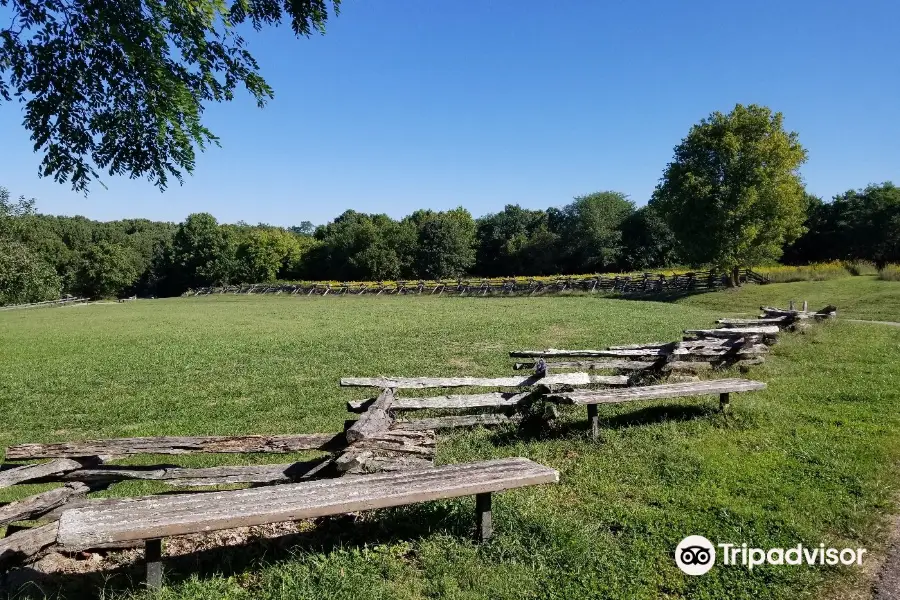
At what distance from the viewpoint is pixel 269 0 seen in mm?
5688

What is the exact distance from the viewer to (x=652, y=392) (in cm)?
710

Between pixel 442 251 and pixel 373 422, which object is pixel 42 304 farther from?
pixel 373 422

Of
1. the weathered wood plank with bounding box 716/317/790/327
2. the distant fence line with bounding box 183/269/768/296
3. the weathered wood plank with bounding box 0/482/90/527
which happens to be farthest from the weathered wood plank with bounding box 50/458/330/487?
the distant fence line with bounding box 183/269/768/296

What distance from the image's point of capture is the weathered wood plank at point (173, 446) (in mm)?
4855

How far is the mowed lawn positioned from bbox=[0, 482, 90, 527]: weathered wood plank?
97cm

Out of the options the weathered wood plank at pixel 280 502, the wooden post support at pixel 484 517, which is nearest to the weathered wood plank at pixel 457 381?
the weathered wood plank at pixel 280 502

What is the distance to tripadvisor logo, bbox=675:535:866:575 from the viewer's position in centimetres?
394

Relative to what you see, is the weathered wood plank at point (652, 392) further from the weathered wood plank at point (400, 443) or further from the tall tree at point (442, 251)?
the tall tree at point (442, 251)

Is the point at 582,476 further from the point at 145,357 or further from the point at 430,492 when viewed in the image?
the point at 145,357

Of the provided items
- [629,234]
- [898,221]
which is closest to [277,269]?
[629,234]

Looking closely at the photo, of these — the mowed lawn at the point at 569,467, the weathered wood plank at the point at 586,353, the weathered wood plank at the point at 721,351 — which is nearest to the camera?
the mowed lawn at the point at 569,467

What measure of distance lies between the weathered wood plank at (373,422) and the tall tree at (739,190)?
111ft

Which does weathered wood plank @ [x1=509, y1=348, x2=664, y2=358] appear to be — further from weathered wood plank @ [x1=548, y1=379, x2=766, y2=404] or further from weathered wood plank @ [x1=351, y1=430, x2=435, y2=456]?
weathered wood plank @ [x1=351, y1=430, x2=435, y2=456]

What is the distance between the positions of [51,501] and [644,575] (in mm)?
4753
